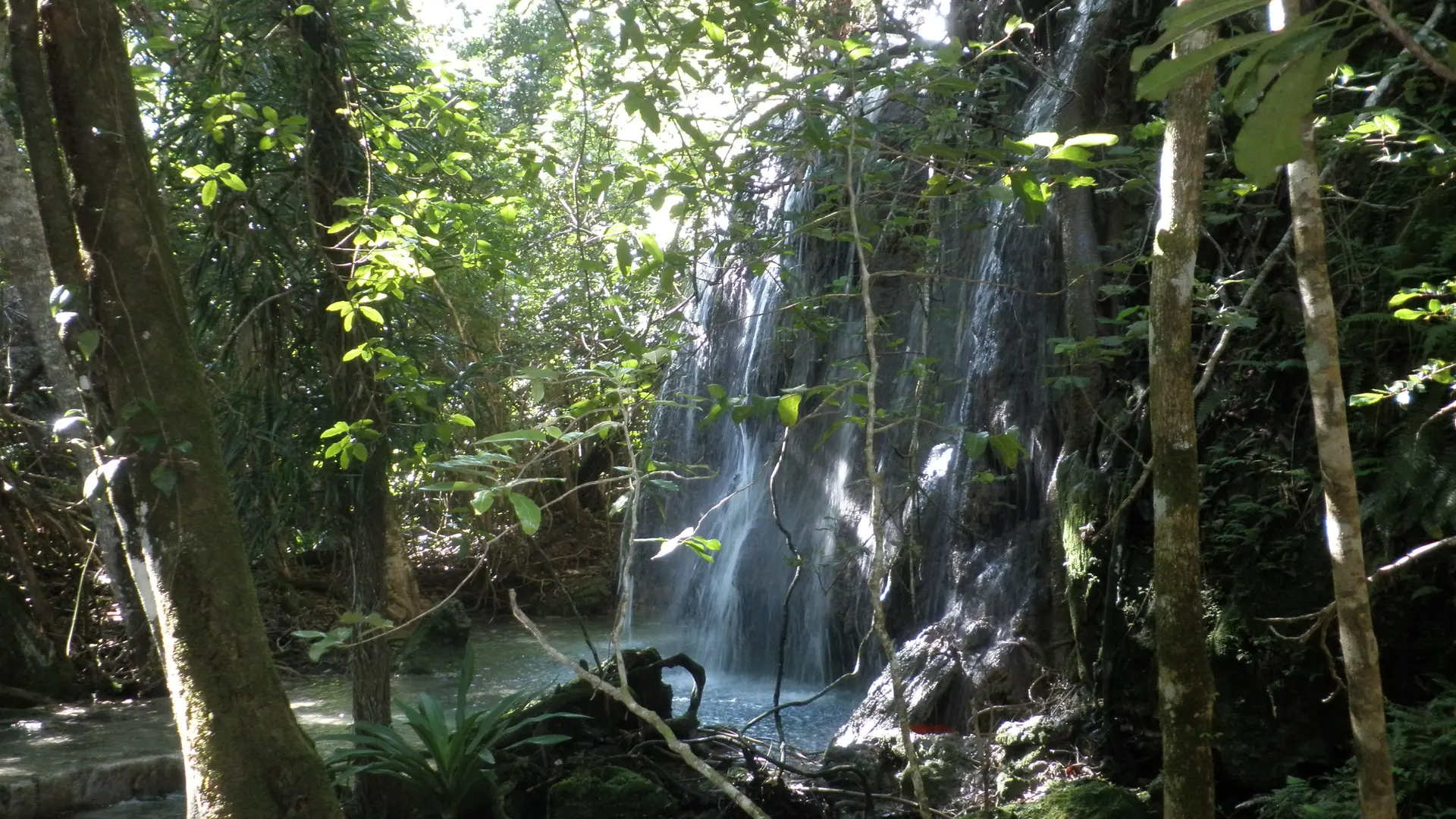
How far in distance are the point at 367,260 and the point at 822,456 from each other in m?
6.46

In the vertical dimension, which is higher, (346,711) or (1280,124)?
(1280,124)

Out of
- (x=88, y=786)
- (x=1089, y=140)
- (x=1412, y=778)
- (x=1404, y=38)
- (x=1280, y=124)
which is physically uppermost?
(x=1089, y=140)

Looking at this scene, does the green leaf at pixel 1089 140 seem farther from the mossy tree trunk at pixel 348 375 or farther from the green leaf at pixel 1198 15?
the mossy tree trunk at pixel 348 375

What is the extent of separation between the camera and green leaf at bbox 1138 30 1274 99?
3.63 ft

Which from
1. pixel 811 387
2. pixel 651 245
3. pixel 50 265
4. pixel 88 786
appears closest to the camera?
pixel 651 245

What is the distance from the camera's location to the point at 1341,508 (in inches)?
109

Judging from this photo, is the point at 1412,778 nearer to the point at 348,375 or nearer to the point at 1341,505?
the point at 1341,505

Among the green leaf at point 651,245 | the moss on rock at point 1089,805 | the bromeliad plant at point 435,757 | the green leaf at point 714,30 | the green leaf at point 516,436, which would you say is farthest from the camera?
the bromeliad plant at point 435,757

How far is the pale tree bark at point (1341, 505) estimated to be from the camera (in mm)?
2658

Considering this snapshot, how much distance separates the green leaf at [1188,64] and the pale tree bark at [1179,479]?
1.79m

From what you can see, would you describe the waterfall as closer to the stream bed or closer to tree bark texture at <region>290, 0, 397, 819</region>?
the stream bed

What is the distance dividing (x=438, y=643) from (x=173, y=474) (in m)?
7.50

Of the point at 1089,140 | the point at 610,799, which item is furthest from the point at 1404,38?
the point at 610,799

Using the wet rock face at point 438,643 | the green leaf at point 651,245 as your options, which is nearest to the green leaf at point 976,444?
the green leaf at point 651,245
